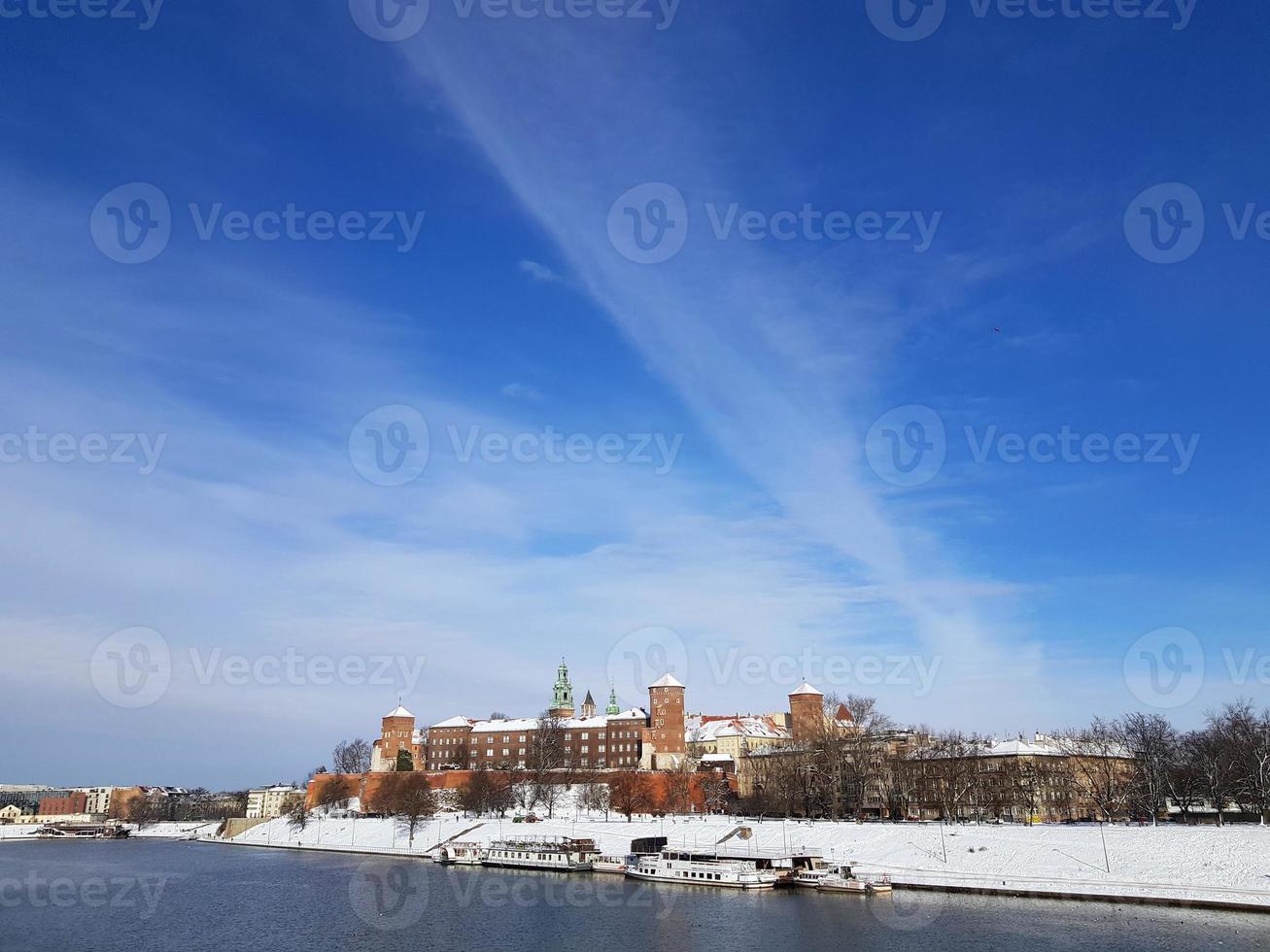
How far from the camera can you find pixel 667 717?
145 meters

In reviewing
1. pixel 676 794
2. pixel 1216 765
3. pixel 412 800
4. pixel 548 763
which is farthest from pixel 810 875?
pixel 548 763

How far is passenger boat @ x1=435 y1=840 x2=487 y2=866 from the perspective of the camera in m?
81.5

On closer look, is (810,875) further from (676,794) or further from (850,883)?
(676,794)

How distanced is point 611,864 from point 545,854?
5.66 m

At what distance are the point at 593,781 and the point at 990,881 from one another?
2781 inches

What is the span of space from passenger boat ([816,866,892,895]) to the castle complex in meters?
67.4

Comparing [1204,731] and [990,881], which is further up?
[1204,731]

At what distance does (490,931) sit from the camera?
150 ft

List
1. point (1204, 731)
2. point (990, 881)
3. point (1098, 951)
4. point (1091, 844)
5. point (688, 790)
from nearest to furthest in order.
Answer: point (1098, 951) < point (990, 881) < point (1091, 844) < point (1204, 731) < point (688, 790)

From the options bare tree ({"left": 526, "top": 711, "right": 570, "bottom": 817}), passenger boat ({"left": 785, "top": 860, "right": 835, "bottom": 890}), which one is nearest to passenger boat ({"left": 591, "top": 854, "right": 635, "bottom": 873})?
passenger boat ({"left": 785, "top": 860, "right": 835, "bottom": 890})

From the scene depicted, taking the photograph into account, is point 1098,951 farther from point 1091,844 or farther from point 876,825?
point 876,825

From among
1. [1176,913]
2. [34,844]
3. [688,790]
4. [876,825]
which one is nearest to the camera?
[1176,913]

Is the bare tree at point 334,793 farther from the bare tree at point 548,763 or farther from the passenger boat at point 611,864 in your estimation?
the passenger boat at point 611,864

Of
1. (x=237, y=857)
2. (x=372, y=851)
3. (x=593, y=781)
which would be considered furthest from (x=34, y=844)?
(x=593, y=781)
